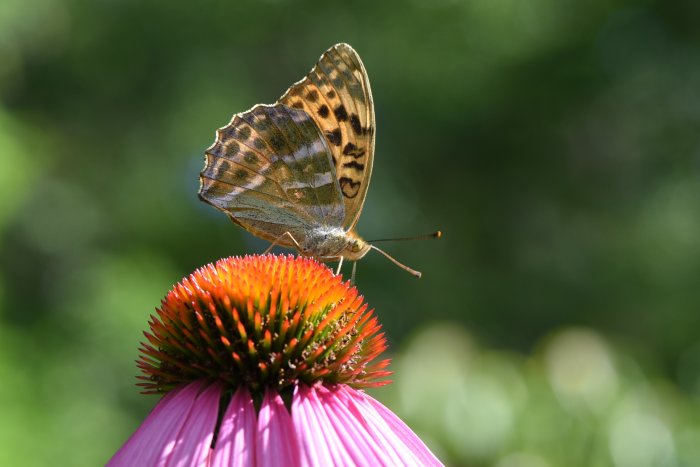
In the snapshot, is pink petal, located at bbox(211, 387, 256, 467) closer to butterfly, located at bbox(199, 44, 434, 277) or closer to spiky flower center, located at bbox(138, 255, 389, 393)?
spiky flower center, located at bbox(138, 255, 389, 393)

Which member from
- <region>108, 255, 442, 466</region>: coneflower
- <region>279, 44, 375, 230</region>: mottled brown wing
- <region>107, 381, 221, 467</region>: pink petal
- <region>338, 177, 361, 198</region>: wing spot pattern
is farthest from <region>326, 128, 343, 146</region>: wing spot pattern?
<region>107, 381, 221, 467</region>: pink petal

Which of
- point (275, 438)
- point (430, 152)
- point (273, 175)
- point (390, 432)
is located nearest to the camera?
point (275, 438)

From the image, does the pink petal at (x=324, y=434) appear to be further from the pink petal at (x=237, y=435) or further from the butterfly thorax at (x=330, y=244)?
the butterfly thorax at (x=330, y=244)

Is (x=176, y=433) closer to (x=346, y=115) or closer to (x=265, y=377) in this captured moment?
(x=265, y=377)

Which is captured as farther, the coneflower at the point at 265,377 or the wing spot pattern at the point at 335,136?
the wing spot pattern at the point at 335,136

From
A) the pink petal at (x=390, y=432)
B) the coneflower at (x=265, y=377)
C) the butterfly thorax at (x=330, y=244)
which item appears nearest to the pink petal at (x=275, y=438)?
the coneflower at (x=265, y=377)

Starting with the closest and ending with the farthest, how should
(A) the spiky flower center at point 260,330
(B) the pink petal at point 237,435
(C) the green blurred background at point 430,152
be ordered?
(B) the pink petal at point 237,435
(A) the spiky flower center at point 260,330
(C) the green blurred background at point 430,152

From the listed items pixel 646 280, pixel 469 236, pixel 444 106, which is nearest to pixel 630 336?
pixel 646 280

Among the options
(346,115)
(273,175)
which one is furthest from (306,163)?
(346,115)
